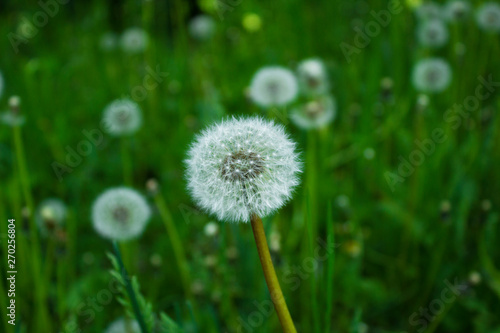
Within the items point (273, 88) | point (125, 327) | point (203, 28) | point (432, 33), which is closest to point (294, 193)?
point (273, 88)

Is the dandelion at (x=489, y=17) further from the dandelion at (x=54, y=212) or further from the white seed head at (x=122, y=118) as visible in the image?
the dandelion at (x=54, y=212)

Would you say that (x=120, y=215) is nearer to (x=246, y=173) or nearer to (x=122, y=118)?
(x=122, y=118)

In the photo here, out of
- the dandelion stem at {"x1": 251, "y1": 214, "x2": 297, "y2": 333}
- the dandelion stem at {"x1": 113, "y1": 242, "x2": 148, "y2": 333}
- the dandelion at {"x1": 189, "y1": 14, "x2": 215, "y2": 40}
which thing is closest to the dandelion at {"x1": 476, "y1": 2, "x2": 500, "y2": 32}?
the dandelion at {"x1": 189, "y1": 14, "x2": 215, "y2": 40}

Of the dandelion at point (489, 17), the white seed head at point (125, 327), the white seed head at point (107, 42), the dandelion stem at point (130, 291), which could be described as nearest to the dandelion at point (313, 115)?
the dandelion at point (489, 17)

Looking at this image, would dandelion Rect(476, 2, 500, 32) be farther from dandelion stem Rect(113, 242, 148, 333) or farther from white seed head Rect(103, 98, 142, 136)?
dandelion stem Rect(113, 242, 148, 333)

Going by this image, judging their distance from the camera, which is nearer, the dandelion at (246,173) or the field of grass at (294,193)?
the dandelion at (246,173)

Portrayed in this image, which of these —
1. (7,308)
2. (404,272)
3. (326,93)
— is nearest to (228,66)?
(326,93)

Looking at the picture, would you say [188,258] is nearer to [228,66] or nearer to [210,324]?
[210,324]
